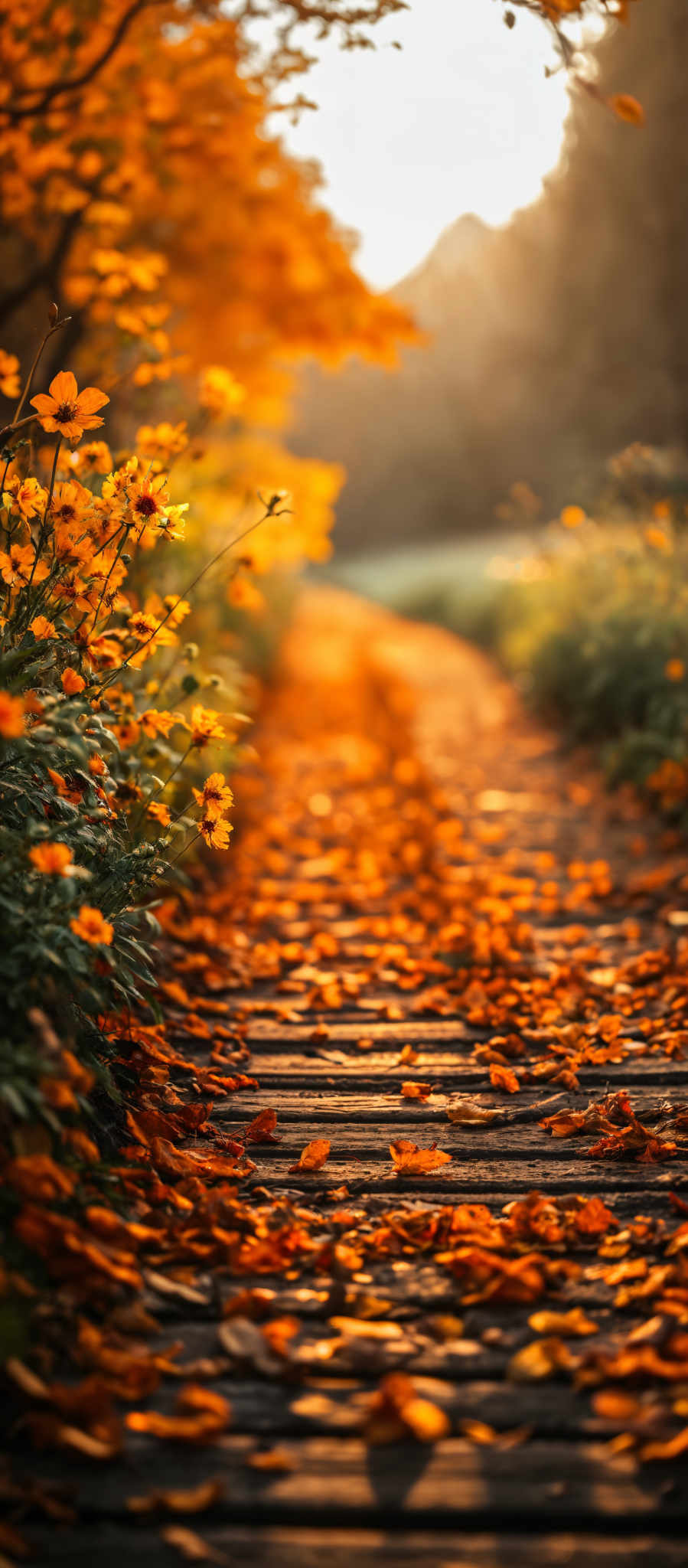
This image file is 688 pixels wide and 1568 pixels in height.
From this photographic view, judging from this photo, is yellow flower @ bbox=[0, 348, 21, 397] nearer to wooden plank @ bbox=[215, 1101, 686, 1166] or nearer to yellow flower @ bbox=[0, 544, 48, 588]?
yellow flower @ bbox=[0, 544, 48, 588]

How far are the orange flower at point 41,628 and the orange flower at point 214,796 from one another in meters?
0.41

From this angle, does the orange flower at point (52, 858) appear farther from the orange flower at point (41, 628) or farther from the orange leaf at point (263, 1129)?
the orange leaf at point (263, 1129)

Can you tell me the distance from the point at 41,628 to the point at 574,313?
16398mm

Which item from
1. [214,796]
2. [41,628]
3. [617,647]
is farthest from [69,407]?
[617,647]

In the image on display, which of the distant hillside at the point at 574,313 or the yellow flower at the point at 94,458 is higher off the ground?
the distant hillside at the point at 574,313

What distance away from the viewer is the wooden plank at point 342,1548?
104cm

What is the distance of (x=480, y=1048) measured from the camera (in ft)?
7.73

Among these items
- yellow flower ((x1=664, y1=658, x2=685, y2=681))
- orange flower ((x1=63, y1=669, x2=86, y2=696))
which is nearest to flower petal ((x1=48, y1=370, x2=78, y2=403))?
orange flower ((x1=63, y1=669, x2=86, y2=696))

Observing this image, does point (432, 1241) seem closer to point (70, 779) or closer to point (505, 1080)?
point (505, 1080)

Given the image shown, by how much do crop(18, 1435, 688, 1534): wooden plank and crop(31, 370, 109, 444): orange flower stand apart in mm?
1657

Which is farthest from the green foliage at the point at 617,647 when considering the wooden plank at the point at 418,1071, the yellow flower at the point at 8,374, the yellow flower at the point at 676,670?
the yellow flower at the point at 8,374

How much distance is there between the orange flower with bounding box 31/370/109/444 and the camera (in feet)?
6.14

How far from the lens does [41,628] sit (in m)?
1.88

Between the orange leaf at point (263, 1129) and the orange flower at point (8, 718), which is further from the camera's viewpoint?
the orange leaf at point (263, 1129)
